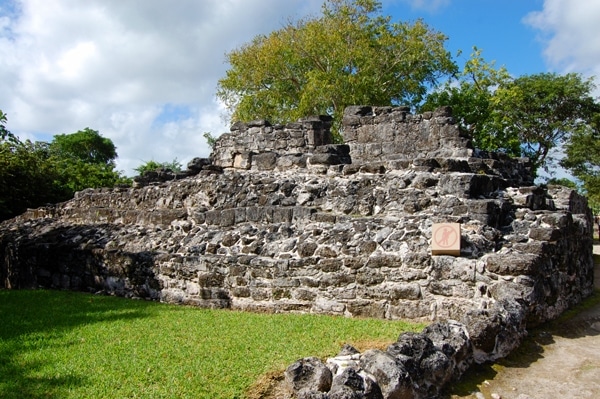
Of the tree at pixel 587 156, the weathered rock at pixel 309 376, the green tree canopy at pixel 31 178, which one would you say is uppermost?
the tree at pixel 587 156

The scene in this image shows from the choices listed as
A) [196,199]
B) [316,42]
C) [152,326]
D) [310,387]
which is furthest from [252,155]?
[316,42]

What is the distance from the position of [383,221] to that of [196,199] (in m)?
3.61

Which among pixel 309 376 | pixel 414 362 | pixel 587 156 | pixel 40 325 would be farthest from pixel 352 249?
pixel 587 156

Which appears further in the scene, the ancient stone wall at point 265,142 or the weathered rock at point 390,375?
the ancient stone wall at point 265,142

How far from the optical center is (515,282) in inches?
229

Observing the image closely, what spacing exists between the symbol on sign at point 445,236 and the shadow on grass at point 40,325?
3.78 m

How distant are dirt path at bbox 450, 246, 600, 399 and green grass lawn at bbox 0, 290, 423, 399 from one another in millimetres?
1124

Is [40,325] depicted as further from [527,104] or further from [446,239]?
[527,104]

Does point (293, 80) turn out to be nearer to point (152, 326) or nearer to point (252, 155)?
point (252, 155)

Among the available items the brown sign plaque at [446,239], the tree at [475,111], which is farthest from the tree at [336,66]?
the brown sign plaque at [446,239]

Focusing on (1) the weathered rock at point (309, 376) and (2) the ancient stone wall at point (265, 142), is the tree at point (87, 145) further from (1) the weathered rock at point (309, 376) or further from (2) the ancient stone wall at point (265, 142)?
(1) the weathered rock at point (309, 376)

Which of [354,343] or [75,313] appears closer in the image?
[354,343]

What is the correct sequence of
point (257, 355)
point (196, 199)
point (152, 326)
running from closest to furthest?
point (257, 355)
point (152, 326)
point (196, 199)

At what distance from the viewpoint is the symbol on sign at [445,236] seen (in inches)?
245
